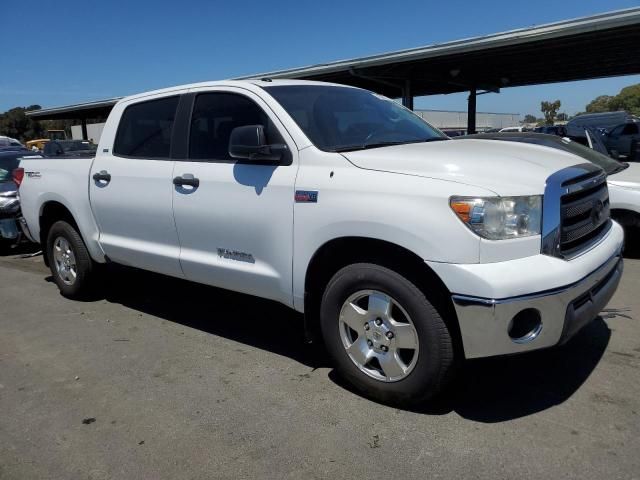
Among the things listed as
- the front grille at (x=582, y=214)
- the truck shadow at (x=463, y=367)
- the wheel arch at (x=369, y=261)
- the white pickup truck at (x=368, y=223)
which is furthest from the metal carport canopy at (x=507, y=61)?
the wheel arch at (x=369, y=261)

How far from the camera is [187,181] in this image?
3.91 meters

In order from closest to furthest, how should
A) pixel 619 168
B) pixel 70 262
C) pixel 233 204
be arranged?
pixel 233 204
pixel 70 262
pixel 619 168

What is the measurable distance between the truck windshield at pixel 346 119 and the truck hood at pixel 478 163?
259mm

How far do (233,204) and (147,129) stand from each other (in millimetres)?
1383

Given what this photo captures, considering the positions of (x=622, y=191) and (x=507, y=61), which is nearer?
(x=622, y=191)

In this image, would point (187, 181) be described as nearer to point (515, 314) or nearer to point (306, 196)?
point (306, 196)

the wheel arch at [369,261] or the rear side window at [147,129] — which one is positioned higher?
the rear side window at [147,129]

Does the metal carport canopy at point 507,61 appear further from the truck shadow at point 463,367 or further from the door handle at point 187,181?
the door handle at point 187,181

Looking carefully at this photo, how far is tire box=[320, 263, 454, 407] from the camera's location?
9.37ft

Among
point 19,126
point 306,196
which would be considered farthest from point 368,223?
point 19,126

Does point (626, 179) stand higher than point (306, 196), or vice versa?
point (306, 196)

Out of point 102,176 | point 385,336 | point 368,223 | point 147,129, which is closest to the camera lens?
point 368,223

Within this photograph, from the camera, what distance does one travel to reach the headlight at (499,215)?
267 cm

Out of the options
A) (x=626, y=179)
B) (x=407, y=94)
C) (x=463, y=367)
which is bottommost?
(x=463, y=367)
